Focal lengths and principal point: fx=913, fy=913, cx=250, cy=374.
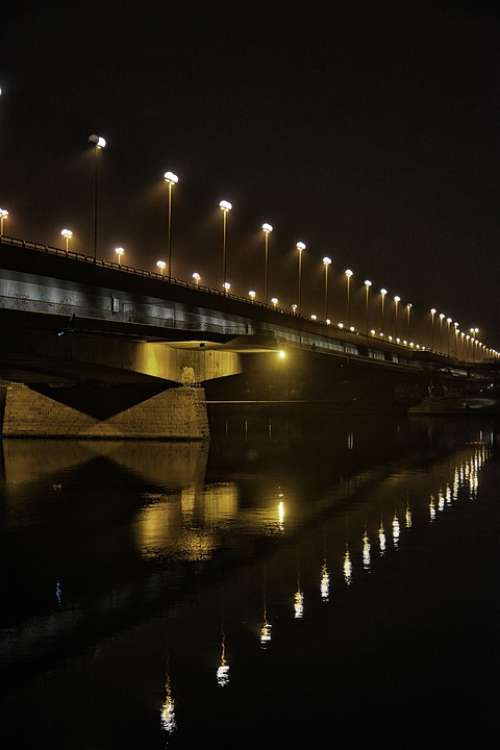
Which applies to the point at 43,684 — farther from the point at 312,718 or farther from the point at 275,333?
→ the point at 275,333

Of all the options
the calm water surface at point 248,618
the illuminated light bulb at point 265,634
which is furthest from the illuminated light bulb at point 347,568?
the illuminated light bulb at point 265,634

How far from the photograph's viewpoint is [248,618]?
45.2 feet

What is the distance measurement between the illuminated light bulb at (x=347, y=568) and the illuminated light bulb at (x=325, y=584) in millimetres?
341

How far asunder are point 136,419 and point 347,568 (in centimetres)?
4514

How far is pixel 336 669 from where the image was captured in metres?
11.4

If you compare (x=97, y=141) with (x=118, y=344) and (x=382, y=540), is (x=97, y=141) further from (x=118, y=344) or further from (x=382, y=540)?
(x=382, y=540)

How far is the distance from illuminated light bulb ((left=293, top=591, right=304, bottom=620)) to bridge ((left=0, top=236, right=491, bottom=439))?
27.8m

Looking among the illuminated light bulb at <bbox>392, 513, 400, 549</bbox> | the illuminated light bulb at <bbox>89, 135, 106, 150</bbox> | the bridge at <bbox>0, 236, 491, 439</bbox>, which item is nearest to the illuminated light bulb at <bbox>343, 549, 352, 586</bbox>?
the illuminated light bulb at <bbox>392, 513, 400, 549</bbox>

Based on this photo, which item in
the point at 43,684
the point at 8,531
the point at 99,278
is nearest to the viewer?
the point at 43,684

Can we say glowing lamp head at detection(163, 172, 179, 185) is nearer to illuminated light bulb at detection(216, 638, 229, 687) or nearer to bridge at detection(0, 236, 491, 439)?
bridge at detection(0, 236, 491, 439)

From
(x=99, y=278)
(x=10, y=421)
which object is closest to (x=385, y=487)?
(x=99, y=278)

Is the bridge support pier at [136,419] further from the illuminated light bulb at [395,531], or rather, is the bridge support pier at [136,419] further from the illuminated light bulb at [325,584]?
the illuminated light bulb at [325,584]

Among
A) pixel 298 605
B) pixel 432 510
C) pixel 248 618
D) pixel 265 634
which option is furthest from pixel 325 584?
pixel 432 510

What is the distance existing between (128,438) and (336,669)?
51.1 meters
